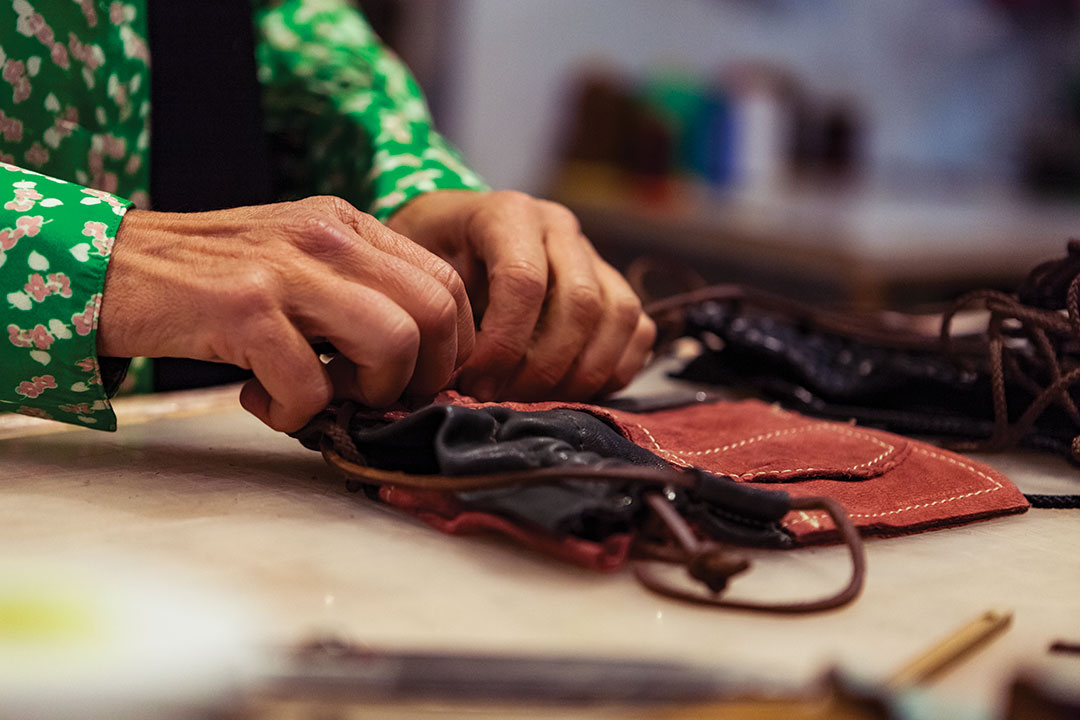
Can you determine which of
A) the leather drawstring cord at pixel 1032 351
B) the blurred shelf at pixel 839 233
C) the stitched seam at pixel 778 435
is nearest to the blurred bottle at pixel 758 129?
the blurred shelf at pixel 839 233

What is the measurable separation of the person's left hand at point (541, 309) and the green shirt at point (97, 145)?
14 centimetres

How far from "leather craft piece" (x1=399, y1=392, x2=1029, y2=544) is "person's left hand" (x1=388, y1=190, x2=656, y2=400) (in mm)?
53

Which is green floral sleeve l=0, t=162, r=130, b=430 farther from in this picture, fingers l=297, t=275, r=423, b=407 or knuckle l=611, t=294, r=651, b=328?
knuckle l=611, t=294, r=651, b=328

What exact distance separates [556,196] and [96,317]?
7.95 ft

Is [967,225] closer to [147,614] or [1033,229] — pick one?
[1033,229]

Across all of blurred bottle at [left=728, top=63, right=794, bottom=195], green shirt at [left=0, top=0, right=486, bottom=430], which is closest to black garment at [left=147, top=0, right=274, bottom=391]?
green shirt at [left=0, top=0, right=486, bottom=430]

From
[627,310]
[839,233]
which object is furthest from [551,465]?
[839,233]

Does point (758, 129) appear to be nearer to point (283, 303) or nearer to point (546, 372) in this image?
point (546, 372)

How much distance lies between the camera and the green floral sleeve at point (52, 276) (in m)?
0.49

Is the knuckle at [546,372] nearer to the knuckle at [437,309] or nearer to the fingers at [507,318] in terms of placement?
the fingers at [507,318]

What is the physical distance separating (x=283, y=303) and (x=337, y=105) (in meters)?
0.54

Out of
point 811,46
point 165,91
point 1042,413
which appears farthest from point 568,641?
point 811,46

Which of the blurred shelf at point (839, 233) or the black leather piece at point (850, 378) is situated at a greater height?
the black leather piece at point (850, 378)

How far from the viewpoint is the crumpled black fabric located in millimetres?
411
